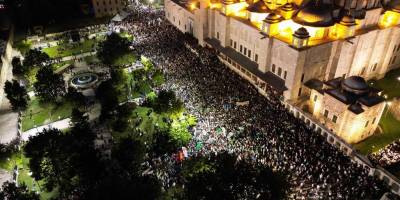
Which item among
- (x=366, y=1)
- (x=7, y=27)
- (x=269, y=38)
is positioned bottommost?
(x=7, y=27)

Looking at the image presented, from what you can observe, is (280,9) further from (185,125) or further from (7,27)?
(7,27)

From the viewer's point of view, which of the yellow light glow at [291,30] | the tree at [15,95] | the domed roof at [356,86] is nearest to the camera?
the domed roof at [356,86]

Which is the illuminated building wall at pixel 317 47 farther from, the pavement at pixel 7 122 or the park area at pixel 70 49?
the pavement at pixel 7 122

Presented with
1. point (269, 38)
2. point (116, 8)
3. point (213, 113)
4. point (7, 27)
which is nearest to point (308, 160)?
point (213, 113)

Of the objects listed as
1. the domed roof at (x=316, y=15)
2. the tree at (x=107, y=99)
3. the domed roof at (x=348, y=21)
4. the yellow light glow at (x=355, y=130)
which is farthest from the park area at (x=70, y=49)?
the yellow light glow at (x=355, y=130)

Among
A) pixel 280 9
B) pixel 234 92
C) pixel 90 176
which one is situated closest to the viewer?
pixel 90 176
